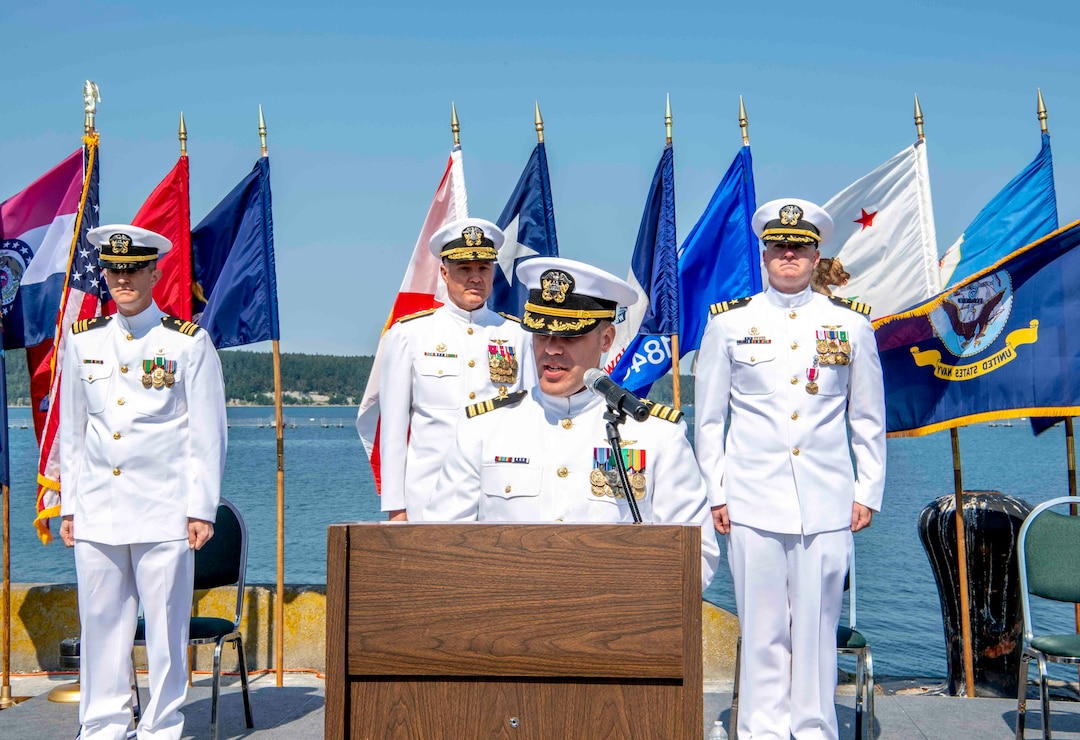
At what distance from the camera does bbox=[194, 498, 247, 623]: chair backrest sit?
4906 mm

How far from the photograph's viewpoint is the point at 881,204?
5.91 metres

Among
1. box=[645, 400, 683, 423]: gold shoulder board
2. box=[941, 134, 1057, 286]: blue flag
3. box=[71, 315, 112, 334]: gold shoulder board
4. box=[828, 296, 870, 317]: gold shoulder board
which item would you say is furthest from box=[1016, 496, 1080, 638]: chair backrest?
box=[71, 315, 112, 334]: gold shoulder board

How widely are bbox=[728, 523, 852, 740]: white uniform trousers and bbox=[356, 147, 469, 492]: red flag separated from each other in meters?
1.57

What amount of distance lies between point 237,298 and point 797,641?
10.7 feet

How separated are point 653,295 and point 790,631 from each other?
2346 mm

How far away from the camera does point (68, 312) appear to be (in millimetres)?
5496

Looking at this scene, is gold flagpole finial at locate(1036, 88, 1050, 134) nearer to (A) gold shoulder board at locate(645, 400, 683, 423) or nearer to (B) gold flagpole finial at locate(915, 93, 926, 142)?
(B) gold flagpole finial at locate(915, 93, 926, 142)

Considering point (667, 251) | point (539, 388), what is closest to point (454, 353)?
point (539, 388)

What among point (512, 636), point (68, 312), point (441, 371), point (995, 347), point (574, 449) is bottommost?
point (512, 636)

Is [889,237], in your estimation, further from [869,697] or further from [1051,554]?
[869,697]

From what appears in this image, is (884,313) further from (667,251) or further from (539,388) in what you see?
(539,388)

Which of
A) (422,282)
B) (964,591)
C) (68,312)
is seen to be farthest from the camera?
(422,282)

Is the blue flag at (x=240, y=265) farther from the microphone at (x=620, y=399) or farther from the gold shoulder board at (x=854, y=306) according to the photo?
the microphone at (x=620, y=399)

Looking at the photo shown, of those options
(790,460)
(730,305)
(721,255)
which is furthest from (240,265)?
(790,460)
